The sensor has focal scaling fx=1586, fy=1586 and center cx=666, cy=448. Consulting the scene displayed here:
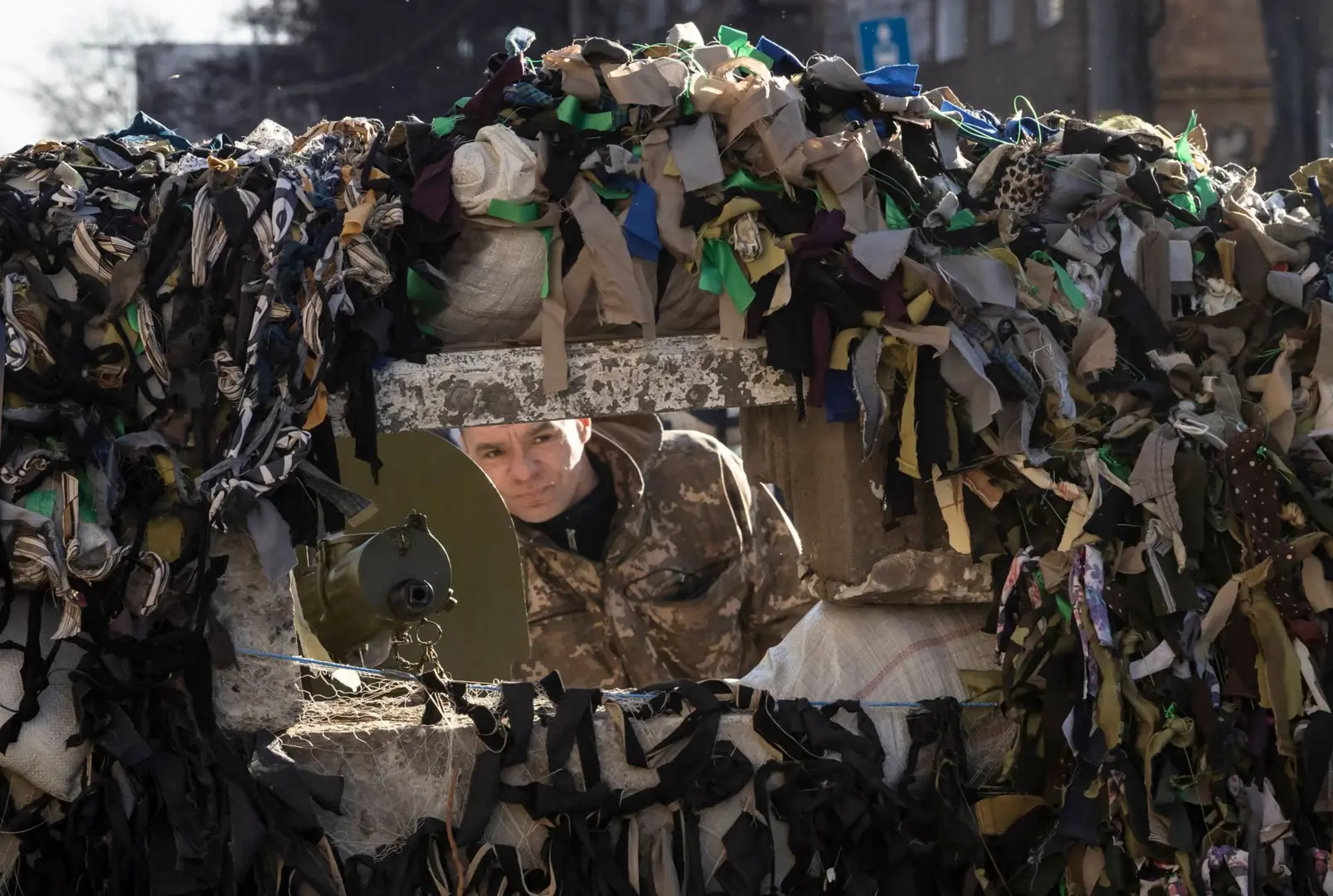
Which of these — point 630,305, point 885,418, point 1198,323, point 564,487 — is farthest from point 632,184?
point 564,487

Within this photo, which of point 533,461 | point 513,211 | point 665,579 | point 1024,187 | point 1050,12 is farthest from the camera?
point 1050,12

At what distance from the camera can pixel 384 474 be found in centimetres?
465

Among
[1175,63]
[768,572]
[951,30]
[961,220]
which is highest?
[951,30]

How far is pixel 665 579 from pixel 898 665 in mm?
2628

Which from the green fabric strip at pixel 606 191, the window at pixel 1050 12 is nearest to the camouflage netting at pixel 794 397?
the green fabric strip at pixel 606 191

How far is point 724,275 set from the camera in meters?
3.07

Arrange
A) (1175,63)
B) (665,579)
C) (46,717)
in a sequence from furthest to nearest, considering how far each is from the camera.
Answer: (1175,63), (665,579), (46,717)

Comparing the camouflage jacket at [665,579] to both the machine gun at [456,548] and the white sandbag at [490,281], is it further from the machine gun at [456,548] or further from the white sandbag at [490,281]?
the white sandbag at [490,281]

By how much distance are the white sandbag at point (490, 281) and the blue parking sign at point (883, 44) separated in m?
0.89

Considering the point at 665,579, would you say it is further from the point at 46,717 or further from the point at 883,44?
the point at 46,717

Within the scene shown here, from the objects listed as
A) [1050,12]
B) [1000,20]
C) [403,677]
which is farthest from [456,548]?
[1000,20]

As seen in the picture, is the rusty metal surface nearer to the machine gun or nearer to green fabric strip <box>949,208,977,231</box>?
green fabric strip <box>949,208,977,231</box>

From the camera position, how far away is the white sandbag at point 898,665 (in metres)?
3.24

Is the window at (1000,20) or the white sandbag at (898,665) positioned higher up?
the window at (1000,20)
